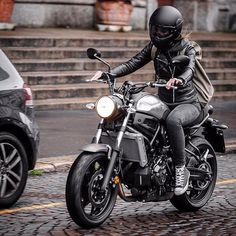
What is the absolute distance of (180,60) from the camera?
7.65 metres

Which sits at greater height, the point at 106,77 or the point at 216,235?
the point at 106,77

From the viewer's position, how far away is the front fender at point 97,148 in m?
7.13

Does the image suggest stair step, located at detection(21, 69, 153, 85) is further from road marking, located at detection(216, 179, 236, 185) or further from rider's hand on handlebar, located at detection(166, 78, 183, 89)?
rider's hand on handlebar, located at detection(166, 78, 183, 89)

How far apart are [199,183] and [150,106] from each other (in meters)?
1.09

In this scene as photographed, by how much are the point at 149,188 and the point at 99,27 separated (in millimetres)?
13308

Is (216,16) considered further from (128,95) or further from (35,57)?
(128,95)

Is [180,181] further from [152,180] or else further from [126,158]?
[126,158]

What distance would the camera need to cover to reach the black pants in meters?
7.66

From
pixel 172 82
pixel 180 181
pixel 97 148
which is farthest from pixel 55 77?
pixel 97 148

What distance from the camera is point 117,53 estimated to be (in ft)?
59.5

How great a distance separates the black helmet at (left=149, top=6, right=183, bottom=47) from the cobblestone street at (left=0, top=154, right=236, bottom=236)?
4.90 feet

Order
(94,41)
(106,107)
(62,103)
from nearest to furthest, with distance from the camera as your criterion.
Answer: (106,107) → (62,103) → (94,41)

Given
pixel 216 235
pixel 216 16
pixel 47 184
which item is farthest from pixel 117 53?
pixel 216 235

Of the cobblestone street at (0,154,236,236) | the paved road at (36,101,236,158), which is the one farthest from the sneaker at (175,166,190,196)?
the paved road at (36,101,236,158)
